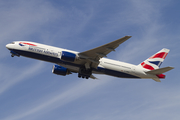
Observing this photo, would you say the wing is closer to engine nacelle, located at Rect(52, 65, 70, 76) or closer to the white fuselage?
the white fuselage

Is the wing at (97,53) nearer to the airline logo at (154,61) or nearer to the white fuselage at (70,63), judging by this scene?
the white fuselage at (70,63)

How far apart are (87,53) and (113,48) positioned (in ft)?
14.3

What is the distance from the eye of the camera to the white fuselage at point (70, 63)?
35.0 metres

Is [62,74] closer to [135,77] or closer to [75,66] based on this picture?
[75,66]

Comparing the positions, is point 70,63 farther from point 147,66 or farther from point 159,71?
point 159,71

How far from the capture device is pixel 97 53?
34.2 metres

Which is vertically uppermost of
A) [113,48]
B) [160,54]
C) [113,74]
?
[160,54]

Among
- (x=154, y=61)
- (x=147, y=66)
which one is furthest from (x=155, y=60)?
(x=147, y=66)

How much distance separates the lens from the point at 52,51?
3522cm

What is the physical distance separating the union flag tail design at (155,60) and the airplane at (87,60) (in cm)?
129

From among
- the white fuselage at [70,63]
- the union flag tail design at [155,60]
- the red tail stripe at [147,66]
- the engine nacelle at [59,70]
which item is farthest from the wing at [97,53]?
the union flag tail design at [155,60]

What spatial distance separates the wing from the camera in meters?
31.6

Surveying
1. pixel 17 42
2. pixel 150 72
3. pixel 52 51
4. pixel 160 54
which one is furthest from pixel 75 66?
pixel 160 54

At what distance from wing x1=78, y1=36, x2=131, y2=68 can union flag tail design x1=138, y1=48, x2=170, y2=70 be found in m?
9.87
